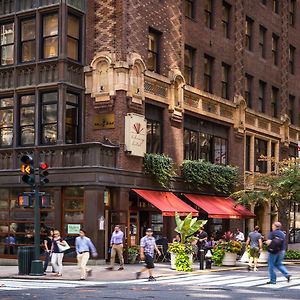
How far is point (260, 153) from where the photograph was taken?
147ft

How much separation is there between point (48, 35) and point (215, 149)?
12448mm

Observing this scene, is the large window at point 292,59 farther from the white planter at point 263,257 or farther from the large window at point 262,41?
the white planter at point 263,257

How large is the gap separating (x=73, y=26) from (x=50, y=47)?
1405mm

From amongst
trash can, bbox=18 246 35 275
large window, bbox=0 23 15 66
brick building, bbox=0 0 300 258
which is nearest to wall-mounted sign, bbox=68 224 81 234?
brick building, bbox=0 0 300 258

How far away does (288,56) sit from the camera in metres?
47.8

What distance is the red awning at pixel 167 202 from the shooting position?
3183cm

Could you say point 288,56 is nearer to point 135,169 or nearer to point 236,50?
point 236,50

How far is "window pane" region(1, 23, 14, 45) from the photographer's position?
109ft

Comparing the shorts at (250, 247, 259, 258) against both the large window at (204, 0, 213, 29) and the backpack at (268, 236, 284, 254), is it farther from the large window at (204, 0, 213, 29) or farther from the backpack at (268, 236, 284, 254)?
the large window at (204, 0, 213, 29)

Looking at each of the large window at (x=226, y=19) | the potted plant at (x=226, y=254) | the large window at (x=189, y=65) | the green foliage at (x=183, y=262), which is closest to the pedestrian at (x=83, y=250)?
the green foliage at (x=183, y=262)

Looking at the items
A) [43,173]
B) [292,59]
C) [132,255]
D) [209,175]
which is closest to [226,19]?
[292,59]

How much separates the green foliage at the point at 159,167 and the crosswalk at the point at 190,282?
8.79m

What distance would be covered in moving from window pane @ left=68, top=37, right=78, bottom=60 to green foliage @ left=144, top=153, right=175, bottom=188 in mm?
5549

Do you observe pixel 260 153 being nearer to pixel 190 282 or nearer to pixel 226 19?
pixel 226 19
